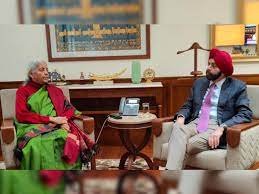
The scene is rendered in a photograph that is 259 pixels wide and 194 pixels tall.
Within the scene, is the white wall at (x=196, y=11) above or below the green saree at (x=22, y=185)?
above

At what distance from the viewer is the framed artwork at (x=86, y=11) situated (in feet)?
0.64

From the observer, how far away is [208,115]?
37.8 inches

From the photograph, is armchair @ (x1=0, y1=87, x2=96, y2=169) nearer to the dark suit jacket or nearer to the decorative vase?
the decorative vase

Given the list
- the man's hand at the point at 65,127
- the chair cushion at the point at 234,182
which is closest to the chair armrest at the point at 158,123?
the man's hand at the point at 65,127

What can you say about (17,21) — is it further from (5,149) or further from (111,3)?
(5,149)

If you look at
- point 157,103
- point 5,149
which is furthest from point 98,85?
point 5,149

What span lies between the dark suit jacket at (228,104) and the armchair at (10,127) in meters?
0.30

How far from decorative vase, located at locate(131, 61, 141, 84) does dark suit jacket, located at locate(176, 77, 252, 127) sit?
172mm

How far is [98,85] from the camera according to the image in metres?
0.76

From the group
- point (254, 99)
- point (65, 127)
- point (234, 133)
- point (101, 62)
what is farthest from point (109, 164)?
point (254, 99)

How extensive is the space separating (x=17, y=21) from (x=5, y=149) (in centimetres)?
87

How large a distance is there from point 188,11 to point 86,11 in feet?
0.22

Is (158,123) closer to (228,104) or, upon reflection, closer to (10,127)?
(228,104)

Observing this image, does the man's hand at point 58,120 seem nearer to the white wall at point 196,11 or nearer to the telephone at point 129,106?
the telephone at point 129,106
